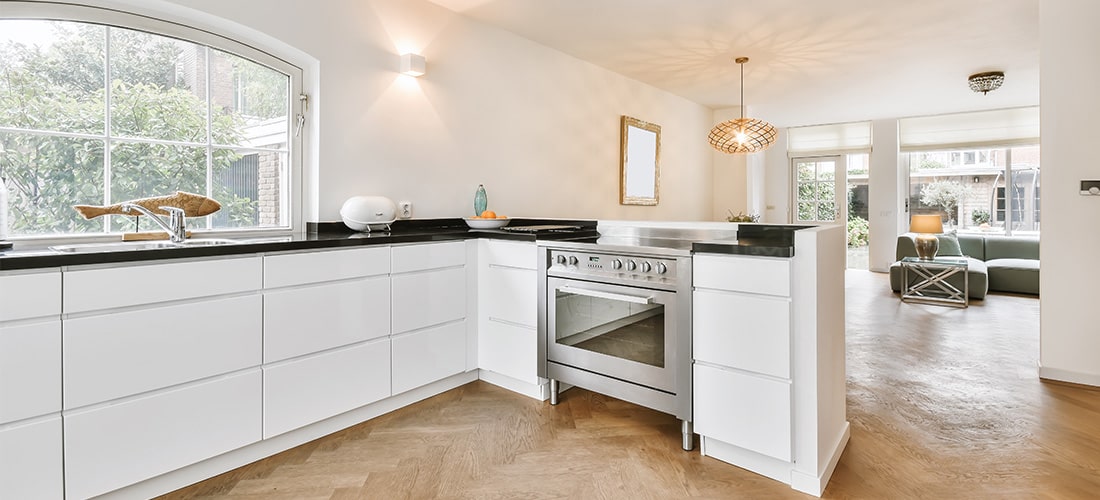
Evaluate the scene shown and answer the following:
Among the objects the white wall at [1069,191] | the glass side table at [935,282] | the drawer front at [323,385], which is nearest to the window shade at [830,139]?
the glass side table at [935,282]

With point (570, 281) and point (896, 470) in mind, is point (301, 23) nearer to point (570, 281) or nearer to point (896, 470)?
point (570, 281)

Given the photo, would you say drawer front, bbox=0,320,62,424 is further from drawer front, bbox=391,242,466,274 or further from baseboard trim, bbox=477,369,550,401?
baseboard trim, bbox=477,369,550,401

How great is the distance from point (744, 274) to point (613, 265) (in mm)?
602

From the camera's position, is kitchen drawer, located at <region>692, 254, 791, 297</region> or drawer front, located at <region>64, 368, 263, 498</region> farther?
kitchen drawer, located at <region>692, 254, 791, 297</region>

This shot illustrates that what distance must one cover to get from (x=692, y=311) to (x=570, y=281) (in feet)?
2.11

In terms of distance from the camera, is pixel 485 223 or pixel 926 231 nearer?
pixel 485 223

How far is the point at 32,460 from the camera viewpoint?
152cm

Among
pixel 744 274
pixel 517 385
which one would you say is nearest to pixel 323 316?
pixel 517 385

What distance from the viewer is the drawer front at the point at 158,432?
1.61 metres

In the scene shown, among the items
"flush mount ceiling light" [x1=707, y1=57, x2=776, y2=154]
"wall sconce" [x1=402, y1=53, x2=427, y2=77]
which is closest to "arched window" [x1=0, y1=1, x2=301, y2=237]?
"wall sconce" [x1=402, y1=53, x2=427, y2=77]

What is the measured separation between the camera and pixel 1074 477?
190 cm

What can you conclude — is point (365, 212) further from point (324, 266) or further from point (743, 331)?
point (743, 331)

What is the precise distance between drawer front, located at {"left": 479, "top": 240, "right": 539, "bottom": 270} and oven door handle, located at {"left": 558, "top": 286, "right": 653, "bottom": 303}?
0.25m

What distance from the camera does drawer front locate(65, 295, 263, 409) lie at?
1.60 m
